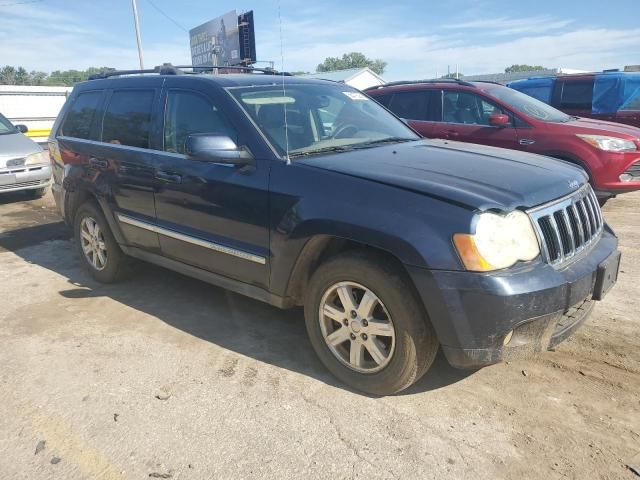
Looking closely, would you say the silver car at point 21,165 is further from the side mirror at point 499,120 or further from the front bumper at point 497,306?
the front bumper at point 497,306

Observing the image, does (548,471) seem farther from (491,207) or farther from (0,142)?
(0,142)

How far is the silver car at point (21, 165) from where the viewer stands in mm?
8859

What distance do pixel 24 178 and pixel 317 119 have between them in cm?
730

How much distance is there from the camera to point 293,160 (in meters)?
3.19

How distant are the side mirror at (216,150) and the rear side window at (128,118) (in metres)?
1.06

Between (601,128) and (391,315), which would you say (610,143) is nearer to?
(601,128)

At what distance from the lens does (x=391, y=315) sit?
274 cm

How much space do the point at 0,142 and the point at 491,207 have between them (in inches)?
370

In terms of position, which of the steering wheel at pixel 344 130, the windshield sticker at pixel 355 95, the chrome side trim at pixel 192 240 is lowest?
the chrome side trim at pixel 192 240

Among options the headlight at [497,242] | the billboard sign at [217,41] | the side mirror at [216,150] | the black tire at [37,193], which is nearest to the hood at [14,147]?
the black tire at [37,193]

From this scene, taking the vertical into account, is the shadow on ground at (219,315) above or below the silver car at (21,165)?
below

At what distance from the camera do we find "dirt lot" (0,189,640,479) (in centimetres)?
248

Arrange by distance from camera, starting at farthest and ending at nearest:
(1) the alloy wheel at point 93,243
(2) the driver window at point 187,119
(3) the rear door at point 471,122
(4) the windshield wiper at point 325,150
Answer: (3) the rear door at point 471,122 < (1) the alloy wheel at point 93,243 < (2) the driver window at point 187,119 < (4) the windshield wiper at point 325,150

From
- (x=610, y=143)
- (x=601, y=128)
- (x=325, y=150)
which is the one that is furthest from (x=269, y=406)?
(x=601, y=128)
